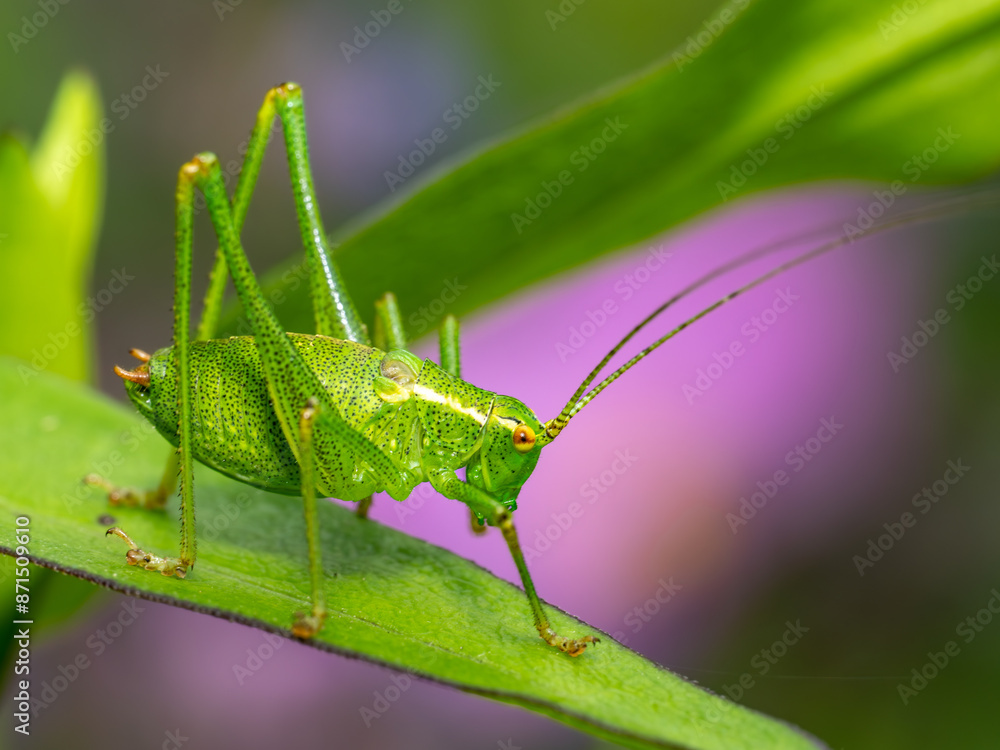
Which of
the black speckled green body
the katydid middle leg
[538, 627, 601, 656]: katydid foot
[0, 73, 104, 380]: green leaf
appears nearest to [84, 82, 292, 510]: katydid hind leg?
the black speckled green body

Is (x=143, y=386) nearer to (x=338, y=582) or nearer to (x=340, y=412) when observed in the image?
(x=340, y=412)

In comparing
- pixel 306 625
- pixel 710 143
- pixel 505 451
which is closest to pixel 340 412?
pixel 505 451

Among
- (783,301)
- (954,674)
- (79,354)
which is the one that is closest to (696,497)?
(783,301)

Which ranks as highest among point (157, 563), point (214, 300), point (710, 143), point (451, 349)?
point (710, 143)

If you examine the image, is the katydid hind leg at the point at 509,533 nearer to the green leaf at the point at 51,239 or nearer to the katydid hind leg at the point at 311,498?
the katydid hind leg at the point at 311,498

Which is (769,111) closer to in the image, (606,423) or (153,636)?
(606,423)

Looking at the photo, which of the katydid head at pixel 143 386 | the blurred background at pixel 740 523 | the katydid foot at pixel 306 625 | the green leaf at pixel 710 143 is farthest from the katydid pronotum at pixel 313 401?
the blurred background at pixel 740 523
